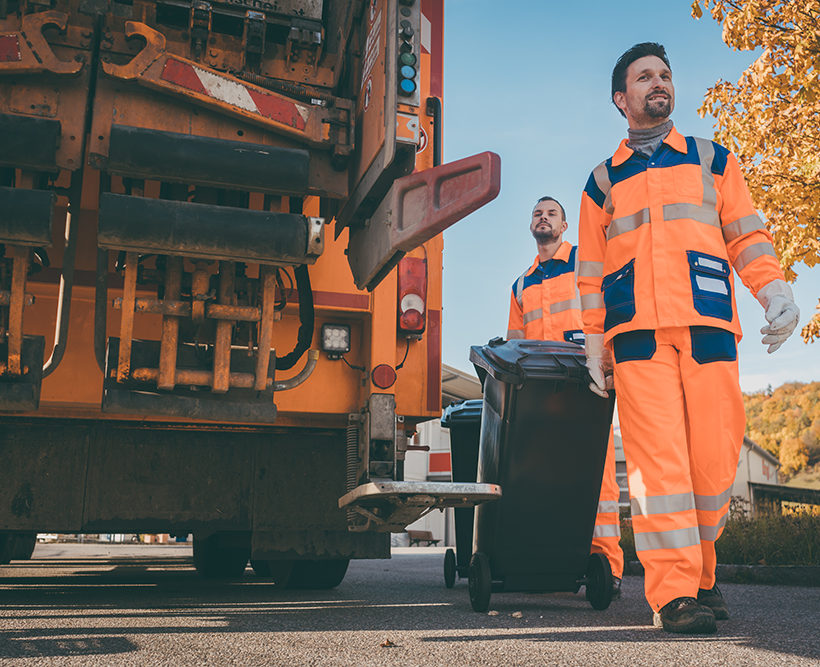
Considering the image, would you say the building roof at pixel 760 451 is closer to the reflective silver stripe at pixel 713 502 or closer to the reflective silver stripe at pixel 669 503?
the reflective silver stripe at pixel 713 502

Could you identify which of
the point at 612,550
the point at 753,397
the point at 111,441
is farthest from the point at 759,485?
the point at 111,441

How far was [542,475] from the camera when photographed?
3.34m

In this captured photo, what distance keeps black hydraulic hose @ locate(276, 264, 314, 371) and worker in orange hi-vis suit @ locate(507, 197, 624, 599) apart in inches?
62.3

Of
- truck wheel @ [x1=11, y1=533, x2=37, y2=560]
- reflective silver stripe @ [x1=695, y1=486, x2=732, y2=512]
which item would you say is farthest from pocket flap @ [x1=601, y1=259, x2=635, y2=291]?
truck wheel @ [x1=11, y1=533, x2=37, y2=560]

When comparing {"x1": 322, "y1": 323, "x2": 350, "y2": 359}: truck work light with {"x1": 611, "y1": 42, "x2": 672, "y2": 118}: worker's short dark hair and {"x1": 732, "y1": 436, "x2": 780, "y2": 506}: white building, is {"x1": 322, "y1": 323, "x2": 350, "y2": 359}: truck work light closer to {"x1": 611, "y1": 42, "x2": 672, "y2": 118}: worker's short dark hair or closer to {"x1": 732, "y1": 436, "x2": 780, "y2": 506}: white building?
{"x1": 611, "y1": 42, "x2": 672, "y2": 118}: worker's short dark hair

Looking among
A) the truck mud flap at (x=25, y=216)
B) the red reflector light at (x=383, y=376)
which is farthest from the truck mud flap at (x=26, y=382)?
the red reflector light at (x=383, y=376)

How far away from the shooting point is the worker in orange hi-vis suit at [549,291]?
4.46 meters

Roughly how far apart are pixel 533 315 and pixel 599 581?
169 cm

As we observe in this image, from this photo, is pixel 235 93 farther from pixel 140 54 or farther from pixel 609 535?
pixel 609 535

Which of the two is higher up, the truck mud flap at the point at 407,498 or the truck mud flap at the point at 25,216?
the truck mud flap at the point at 25,216

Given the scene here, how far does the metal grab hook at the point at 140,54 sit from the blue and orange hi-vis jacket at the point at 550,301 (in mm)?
2503

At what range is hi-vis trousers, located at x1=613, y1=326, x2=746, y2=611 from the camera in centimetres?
263

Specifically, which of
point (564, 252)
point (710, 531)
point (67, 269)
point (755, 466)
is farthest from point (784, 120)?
point (755, 466)

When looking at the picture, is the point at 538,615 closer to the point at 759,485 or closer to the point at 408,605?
the point at 408,605
